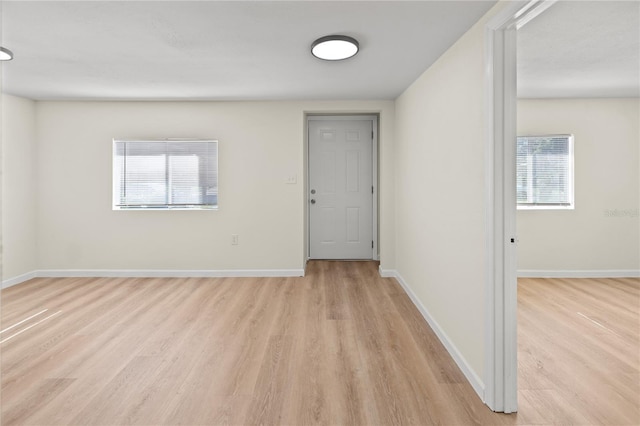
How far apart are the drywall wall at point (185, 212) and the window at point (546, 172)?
1859 mm

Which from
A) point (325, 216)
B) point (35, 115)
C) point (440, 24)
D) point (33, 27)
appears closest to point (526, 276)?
point (325, 216)

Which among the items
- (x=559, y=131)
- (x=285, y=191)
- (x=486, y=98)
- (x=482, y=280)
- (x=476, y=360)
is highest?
(x=559, y=131)

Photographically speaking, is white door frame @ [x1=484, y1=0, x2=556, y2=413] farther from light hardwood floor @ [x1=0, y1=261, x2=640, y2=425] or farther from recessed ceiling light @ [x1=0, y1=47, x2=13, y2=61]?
recessed ceiling light @ [x1=0, y1=47, x2=13, y2=61]

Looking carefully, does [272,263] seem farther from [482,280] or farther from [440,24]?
[440,24]

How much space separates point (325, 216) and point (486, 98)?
3.71 m

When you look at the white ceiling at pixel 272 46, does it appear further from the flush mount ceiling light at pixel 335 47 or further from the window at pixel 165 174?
the window at pixel 165 174

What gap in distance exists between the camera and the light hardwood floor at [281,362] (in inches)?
72.6

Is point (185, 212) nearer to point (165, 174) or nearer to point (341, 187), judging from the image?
point (165, 174)

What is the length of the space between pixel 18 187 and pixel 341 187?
424 centimetres

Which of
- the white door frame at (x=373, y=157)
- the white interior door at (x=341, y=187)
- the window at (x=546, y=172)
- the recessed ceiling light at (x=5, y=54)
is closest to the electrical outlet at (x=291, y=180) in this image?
the white door frame at (x=373, y=157)

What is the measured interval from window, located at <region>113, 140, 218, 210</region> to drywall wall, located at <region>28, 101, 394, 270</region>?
108mm

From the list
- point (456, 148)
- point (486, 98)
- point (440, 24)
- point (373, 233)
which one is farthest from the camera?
point (373, 233)

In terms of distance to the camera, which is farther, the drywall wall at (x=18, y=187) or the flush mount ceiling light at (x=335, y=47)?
the drywall wall at (x=18, y=187)

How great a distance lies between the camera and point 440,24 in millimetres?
2227
